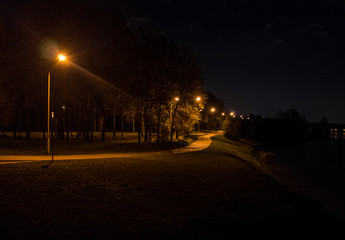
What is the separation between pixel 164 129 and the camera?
3444 cm

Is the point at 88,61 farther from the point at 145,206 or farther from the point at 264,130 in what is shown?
the point at 264,130

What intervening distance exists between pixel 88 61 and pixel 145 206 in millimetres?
26192

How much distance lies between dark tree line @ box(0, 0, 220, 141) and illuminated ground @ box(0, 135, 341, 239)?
17707 mm

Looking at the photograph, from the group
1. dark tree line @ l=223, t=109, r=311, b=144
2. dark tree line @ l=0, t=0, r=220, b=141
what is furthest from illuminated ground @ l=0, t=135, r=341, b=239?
dark tree line @ l=223, t=109, r=311, b=144

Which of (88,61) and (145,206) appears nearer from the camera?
(145,206)

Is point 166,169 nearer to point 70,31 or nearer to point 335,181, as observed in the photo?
point 335,181

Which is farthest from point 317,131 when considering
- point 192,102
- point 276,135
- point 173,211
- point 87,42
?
point 173,211

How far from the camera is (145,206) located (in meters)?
10.8

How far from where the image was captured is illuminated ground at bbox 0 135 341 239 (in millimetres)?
8547

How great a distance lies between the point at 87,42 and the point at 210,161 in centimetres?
2071

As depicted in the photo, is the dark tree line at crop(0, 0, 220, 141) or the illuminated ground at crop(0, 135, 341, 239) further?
the dark tree line at crop(0, 0, 220, 141)

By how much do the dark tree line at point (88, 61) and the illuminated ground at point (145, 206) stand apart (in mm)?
17707

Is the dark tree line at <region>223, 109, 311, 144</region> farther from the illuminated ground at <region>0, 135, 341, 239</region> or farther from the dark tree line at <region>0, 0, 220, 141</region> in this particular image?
the illuminated ground at <region>0, 135, 341, 239</region>

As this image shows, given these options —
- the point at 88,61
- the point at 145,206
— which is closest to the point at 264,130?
the point at 88,61
